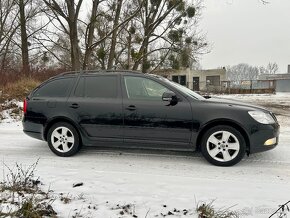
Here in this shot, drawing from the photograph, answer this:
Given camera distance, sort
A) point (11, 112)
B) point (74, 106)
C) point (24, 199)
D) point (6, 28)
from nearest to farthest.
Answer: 1. point (24, 199)
2. point (74, 106)
3. point (11, 112)
4. point (6, 28)

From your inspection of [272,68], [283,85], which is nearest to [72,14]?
[283,85]

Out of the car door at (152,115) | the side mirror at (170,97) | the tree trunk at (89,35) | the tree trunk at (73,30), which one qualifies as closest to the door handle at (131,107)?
the car door at (152,115)

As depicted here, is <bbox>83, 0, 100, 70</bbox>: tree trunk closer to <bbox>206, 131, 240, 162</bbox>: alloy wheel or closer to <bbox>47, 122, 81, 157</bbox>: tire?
<bbox>47, 122, 81, 157</bbox>: tire

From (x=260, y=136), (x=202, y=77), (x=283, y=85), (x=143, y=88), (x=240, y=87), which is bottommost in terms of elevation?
(x=260, y=136)

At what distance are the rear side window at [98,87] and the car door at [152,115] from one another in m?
0.24

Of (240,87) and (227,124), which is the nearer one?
(227,124)

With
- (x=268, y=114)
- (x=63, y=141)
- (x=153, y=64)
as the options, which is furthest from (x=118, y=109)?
(x=153, y=64)

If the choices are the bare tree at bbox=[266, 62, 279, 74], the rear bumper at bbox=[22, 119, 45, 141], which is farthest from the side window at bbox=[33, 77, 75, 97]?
the bare tree at bbox=[266, 62, 279, 74]

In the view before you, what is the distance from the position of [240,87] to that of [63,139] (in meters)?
33.5

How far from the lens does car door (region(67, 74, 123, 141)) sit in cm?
597

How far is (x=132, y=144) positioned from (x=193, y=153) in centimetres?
130

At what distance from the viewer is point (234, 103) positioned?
571 centimetres

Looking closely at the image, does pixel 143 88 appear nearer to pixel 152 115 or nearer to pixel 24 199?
pixel 152 115

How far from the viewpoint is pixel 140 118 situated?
582cm
